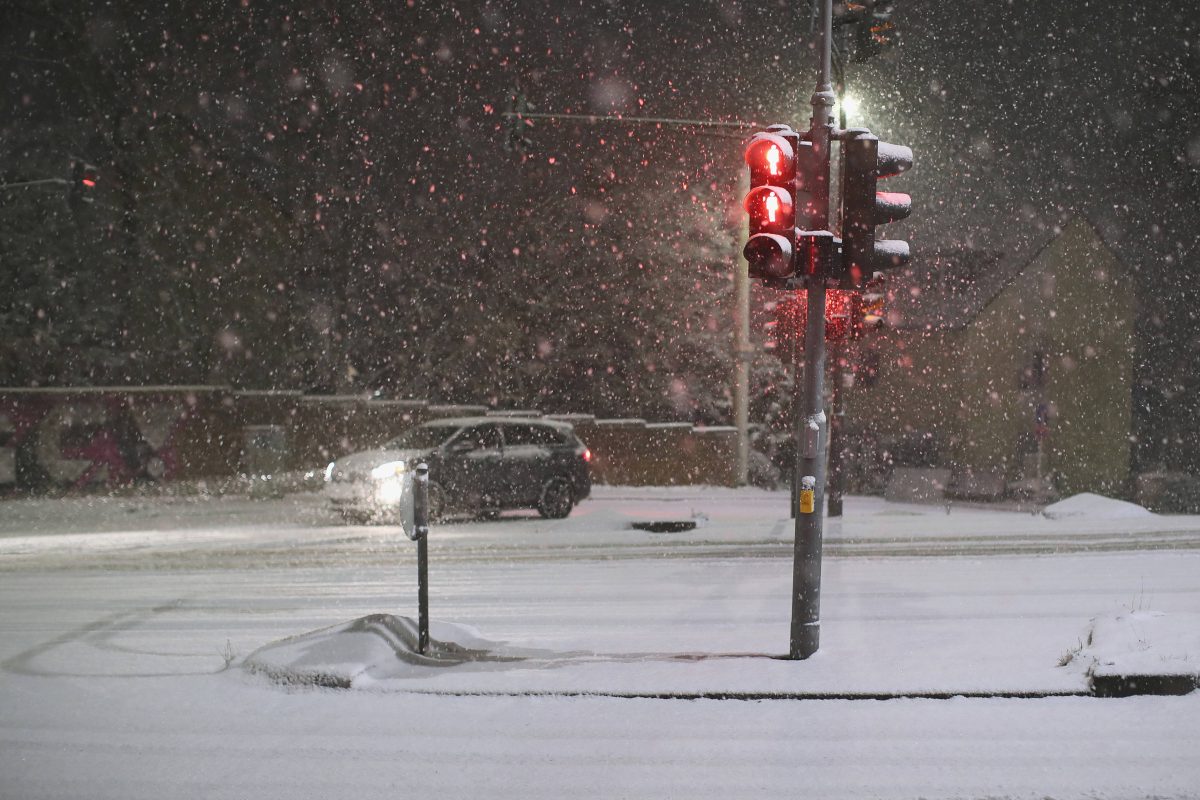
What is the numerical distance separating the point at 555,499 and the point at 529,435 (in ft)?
4.09

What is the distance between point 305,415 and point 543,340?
761cm

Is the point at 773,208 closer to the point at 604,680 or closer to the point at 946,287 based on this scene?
the point at 604,680

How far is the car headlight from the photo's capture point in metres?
16.2

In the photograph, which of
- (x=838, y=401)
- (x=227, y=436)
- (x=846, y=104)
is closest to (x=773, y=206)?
(x=846, y=104)

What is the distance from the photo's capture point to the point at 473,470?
16.7 meters

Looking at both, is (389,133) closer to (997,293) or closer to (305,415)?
(305,415)

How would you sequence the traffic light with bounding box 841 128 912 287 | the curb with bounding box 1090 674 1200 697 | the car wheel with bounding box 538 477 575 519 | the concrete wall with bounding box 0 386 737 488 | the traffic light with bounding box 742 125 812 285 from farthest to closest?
the concrete wall with bounding box 0 386 737 488
the car wheel with bounding box 538 477 575 519
the traffic light with bounding box 841 128 912 287
the traffic light with bounding box 742 125 812 285
the curb with bounding box 1090 674 1200 697

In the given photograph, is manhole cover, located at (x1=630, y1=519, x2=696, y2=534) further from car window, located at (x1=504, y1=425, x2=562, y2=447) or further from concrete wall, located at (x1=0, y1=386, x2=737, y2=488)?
concrete wall, located at (x1=0, y1=386, x2=737, y2=488)

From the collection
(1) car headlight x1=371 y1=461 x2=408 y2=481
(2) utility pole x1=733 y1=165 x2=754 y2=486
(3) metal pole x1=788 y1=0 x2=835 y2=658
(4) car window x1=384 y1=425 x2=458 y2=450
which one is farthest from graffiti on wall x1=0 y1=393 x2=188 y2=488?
(3) metal pole x1=788 y1=0 x2=835 y2=658

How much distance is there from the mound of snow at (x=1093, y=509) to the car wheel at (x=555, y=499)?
30.3 ft

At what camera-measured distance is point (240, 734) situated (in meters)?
5.55

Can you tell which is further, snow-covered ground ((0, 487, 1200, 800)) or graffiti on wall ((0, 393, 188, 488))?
graffiti on wall ((0, 393, 188, 488))

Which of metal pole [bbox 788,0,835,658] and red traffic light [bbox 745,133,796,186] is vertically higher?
red traffic light [bbox 745,133,796,186]

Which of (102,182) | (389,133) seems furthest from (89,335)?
(389,133)
